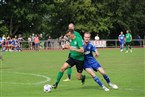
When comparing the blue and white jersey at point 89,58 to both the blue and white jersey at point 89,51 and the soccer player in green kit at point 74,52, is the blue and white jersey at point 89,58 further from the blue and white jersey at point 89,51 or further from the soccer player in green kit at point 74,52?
the soccer player in green kit at point 74,52

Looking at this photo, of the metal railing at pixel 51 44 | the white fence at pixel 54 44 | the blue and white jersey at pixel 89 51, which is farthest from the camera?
the white fence at pixel 54 44

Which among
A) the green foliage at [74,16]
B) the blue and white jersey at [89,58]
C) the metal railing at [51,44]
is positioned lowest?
the metal railing at [51,44]

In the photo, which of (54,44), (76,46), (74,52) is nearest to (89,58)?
(74,52)

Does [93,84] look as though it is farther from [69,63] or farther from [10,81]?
[10,81]

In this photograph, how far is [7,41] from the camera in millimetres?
49031

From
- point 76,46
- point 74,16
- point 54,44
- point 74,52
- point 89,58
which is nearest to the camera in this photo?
point 76,46

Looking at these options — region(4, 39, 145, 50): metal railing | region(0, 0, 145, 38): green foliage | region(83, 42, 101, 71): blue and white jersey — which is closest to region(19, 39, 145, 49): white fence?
region(4, 39, 145, 50): metal railing

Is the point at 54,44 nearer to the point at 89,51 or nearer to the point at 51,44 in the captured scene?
the point at 51,44

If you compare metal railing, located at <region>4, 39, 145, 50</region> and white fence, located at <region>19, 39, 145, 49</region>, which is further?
white fence, located at <region>19, 39, 145, 49</region>

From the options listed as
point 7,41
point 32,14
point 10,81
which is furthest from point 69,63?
point 32,14

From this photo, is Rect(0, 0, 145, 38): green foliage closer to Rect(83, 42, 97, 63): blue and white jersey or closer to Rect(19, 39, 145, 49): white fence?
Rect(19, 39, 145, 49): white fence

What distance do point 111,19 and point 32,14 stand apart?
44.0ft

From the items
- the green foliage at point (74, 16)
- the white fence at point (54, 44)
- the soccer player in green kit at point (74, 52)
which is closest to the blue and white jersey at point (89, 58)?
the soccer player in green kit at point (74, 52)

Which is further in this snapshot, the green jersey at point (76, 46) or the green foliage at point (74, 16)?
the green foliage at point (74, 16)
